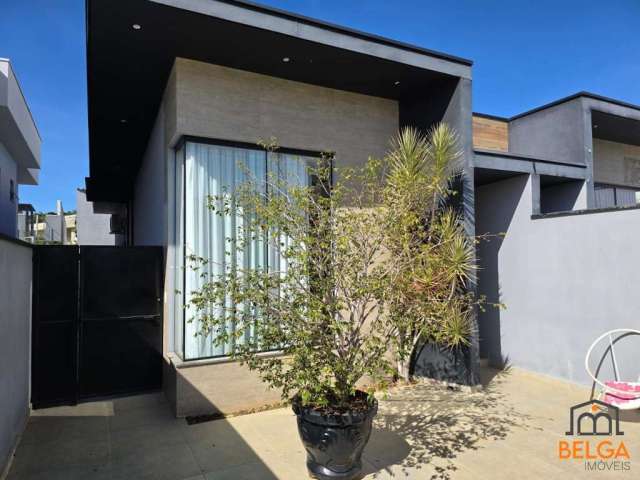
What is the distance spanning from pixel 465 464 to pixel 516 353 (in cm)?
369

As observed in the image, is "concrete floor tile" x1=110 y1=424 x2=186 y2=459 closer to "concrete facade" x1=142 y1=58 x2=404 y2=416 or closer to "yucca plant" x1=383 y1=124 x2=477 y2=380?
"concrete facade" x1=142 y1=58 x2=404 y2=416

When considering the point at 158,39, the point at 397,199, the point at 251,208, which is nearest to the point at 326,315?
the point at 397,199

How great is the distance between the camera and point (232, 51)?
489 cm

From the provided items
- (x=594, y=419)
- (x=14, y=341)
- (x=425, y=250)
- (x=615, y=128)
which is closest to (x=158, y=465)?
(x=14, y=341)

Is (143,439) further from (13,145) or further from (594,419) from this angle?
(13,145)

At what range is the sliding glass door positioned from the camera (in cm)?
499

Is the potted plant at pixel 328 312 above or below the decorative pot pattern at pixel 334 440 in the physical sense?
above

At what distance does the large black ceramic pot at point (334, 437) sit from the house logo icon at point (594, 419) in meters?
2.38

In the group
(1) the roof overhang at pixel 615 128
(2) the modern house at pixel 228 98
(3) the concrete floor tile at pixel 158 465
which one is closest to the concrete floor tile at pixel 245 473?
(3) the concrete floor tile at pixel 158 465

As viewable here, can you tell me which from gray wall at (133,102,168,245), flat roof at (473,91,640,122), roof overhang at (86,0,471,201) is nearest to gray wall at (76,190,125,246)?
gray wall at (133,102,168,245)

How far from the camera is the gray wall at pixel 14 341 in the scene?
11.9 feet

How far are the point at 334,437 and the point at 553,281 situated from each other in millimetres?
4653

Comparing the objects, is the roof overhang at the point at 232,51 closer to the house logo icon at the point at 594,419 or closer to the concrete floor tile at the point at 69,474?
the concrete floor tile at the point at 69,474

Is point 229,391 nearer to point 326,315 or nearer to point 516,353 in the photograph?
point 326,315
